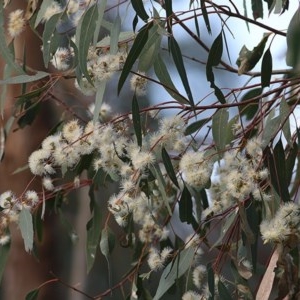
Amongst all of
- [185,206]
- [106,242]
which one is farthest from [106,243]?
[185,206]

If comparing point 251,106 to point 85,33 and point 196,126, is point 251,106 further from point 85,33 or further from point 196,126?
point 85,33

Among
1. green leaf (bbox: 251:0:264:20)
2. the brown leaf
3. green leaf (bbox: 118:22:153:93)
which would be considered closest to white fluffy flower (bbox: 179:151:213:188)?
green leaf (bbox: 118:22:153:93)

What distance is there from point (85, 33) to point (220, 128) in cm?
32

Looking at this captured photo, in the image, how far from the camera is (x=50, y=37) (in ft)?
4.72

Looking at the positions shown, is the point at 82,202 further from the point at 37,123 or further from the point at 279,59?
the point at 279,59

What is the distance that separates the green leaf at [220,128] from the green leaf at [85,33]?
10.8 inches

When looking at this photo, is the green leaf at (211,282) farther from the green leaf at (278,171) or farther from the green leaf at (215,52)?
the green leaf at (215,52)

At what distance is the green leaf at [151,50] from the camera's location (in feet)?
4.40

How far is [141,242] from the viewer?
1.88m

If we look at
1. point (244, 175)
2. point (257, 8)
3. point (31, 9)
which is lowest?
point (244, 175)

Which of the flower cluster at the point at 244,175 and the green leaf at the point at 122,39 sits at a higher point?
the green leaf at the point at 122,39

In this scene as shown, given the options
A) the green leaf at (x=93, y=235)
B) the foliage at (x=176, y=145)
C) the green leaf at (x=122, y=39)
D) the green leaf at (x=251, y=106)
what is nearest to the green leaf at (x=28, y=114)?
the foliage at (x=176, y=145)

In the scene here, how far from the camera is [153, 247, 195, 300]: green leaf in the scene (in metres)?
1.49

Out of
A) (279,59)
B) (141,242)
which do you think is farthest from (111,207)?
(279,59)
